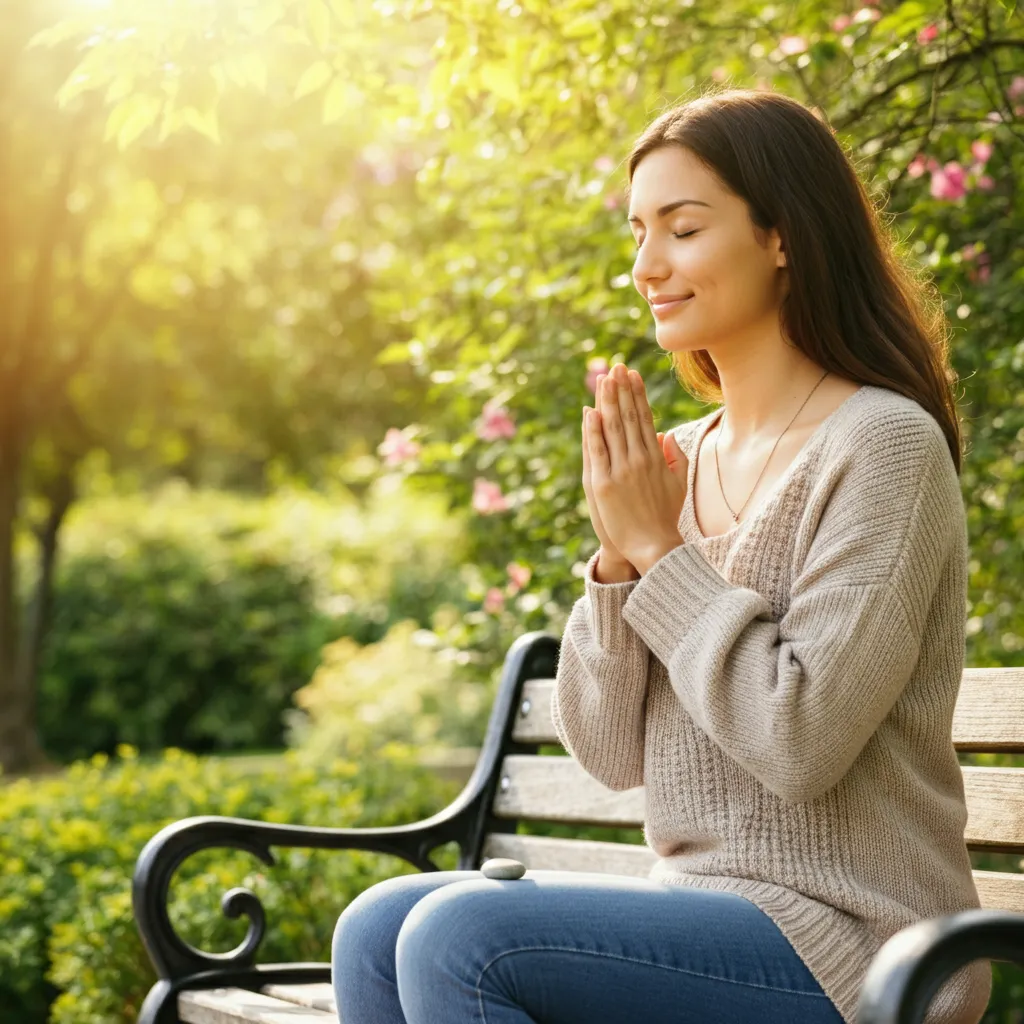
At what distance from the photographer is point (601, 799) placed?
2.94 metres

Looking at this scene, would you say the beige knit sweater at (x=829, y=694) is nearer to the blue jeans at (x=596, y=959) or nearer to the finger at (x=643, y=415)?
the blue jeans at (x=596, y=959)

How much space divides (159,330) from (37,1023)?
33.6ft

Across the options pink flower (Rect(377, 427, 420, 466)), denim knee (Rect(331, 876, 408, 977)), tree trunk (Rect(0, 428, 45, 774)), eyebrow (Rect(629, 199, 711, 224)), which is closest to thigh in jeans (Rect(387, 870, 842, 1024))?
denim knee (Rect(331, 876, 408, 977))

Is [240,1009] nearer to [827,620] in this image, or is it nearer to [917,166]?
[827,620]

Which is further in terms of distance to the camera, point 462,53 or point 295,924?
point 295,924

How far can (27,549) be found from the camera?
16.8 metres

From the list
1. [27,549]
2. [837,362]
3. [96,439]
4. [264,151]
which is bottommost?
[27,549]

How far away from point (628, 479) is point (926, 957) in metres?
0.81

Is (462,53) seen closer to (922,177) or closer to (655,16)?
(655,16)

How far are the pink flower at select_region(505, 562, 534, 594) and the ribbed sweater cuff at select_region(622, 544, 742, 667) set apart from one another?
5.78ft

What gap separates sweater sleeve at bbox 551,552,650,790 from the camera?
2.07 metres

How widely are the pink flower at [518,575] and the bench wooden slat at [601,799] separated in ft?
2.18

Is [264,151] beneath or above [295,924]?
above

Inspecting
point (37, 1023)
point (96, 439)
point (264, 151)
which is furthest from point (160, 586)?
point (37, 1023)
